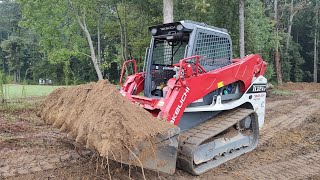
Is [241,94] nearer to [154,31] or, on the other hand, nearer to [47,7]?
[154,31]

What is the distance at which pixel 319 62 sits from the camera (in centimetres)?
4288

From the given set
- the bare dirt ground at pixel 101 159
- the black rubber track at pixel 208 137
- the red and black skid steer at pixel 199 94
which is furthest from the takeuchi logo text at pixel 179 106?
the bare dirt ground at pixel 101 159

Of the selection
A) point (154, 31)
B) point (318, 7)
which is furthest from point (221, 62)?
point (318, 7)

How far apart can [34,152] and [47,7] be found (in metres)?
13.4

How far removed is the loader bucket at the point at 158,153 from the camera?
398cm

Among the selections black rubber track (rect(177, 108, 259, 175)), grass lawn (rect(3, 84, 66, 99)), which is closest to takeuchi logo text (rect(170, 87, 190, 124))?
black rubber track (rect(177, 108, 259, 175))

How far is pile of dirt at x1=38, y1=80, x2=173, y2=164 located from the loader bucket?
2.9 inches

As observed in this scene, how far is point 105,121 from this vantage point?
12.7ft

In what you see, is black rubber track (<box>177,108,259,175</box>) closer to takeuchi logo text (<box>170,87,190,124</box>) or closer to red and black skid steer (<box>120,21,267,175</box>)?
red and black skid steer (<box>120,21,267,175</box>)

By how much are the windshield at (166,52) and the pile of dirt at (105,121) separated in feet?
6.10

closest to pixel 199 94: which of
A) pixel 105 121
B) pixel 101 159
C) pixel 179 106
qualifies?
pixel 179 106

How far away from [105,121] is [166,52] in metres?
2.88

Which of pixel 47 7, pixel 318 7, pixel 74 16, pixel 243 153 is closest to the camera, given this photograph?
pixel 243 153

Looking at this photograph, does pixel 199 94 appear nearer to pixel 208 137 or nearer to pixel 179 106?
pixel 179 106
